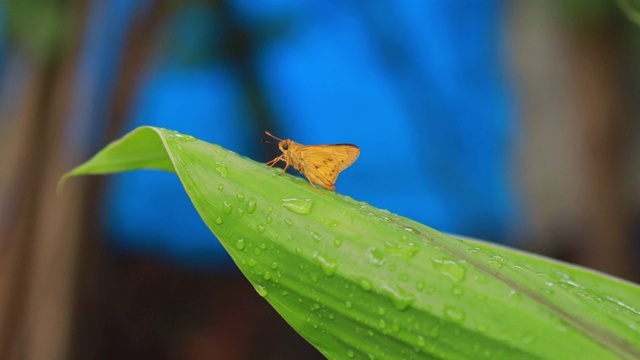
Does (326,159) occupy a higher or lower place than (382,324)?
higher

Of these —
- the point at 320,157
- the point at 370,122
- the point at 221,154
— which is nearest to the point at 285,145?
the point at 320,157

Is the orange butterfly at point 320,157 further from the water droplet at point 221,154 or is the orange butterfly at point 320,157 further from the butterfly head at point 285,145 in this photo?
the water droplet at point 221,154

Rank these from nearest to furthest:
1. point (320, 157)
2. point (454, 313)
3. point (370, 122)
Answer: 1. point (454, 313)
2. point (320, 157)
3. point (370, 122)

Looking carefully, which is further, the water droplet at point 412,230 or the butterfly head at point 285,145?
the butterfly head at point 285,145

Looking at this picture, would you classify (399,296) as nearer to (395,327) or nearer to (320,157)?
(395,327)

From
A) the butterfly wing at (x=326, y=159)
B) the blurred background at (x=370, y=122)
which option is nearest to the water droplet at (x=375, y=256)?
the butterfly wing at (x=326, y=159)

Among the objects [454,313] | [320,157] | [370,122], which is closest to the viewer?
[454,313]
